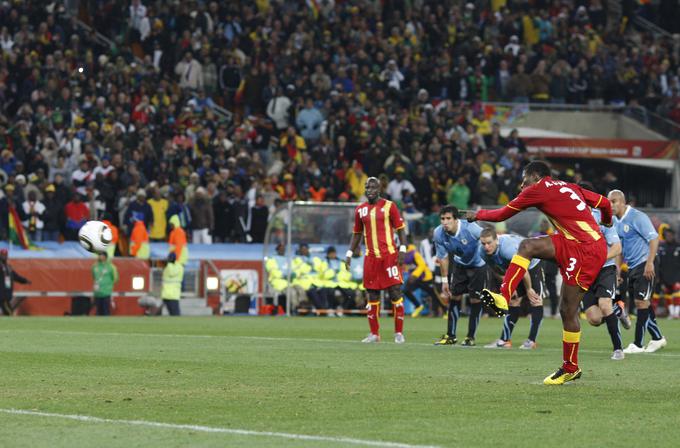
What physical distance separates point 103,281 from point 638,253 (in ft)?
52.2

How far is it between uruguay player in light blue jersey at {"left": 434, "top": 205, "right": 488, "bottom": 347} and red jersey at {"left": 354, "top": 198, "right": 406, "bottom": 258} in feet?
2.39

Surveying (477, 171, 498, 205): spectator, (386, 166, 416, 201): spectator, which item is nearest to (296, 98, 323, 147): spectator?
(386, 166, 416, 201): spectator

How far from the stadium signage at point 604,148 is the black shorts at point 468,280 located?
21.7m

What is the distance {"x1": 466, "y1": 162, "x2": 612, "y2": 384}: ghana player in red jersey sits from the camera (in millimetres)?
12945

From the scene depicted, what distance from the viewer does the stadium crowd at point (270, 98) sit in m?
33.0

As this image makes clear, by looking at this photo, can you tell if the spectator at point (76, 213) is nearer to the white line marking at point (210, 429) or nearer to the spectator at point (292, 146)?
the spectator at point (292, 146)

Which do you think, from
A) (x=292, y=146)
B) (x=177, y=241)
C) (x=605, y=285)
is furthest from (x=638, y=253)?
(x=292, y=146)

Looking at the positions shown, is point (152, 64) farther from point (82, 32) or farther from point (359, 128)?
point (359, 128)

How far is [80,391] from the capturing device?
1189cm

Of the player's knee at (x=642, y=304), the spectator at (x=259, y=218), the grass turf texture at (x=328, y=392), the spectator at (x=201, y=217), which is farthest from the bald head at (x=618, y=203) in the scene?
the spectator at (x=259, y=218)

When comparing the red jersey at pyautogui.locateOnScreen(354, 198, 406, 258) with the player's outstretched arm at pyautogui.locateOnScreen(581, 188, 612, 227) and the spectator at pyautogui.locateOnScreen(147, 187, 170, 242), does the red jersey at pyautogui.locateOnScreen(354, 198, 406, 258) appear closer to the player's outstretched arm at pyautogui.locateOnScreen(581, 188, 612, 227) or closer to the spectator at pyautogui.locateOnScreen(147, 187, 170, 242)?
the player's outstretched arm at pyautogui.locateOnScreen(581, 188, 612, 227)

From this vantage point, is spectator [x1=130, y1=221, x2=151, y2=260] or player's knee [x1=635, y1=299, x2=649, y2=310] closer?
player's knee [x1=635, y1=299, x2=649, y2=310]

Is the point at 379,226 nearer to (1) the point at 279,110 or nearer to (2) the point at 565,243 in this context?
(2) the point at 565,243

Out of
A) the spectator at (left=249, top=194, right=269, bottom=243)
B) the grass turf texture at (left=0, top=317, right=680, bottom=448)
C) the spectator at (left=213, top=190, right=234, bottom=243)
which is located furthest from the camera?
the spectator at (left=249, top=194, right=269, bottom=243)
